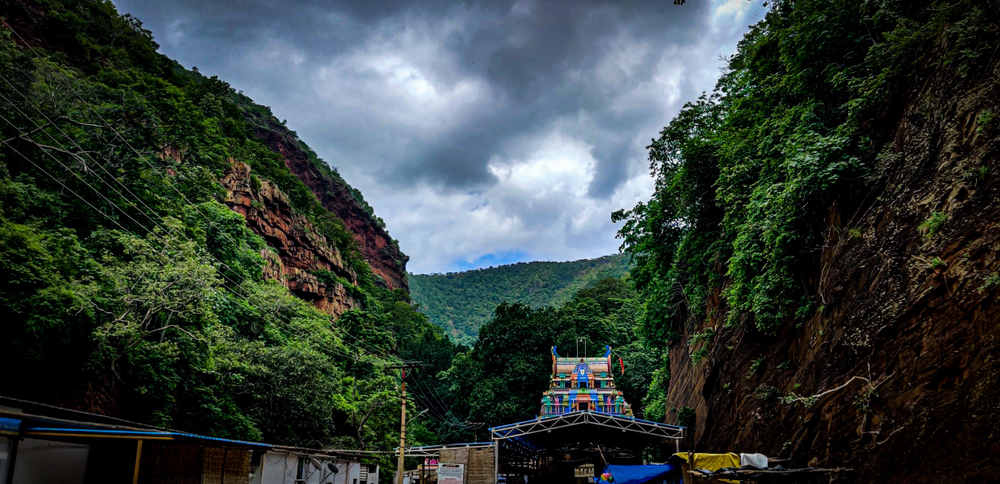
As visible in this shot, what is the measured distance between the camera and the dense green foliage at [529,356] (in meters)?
36.6

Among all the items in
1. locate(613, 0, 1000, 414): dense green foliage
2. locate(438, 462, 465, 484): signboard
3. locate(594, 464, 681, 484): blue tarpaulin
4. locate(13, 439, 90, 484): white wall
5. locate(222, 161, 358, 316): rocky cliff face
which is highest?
locate(222, 161, 358, 316): rocky cliff face

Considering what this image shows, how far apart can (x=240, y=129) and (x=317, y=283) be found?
57.2 feet

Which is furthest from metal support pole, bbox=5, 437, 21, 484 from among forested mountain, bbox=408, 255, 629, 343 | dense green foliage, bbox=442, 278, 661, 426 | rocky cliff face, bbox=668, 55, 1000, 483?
forested mountain, bbox=408, 255, 629, 343

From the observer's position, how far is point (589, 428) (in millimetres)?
18047

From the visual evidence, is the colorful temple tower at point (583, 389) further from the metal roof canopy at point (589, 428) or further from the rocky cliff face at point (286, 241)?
the rocky cliff face at point (286, 241)

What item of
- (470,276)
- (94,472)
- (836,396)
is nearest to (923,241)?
(836,396)

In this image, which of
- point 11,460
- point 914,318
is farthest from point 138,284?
point 914,318

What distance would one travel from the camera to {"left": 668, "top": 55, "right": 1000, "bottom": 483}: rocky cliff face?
6.43m

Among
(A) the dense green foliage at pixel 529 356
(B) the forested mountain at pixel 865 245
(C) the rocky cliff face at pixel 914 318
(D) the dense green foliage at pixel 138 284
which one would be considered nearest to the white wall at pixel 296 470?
(D) the dense green foliage at pixel 138 284

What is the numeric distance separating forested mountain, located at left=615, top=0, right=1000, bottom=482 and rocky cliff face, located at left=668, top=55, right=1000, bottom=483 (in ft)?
0.08

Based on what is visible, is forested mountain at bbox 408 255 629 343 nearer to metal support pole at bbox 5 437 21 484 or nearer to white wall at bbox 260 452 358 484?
white wall at bbox 260 452 358 484

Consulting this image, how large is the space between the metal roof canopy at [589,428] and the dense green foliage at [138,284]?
7.95 m

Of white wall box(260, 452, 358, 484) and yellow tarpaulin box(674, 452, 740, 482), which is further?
white wall box(260, 452, 358, 484)

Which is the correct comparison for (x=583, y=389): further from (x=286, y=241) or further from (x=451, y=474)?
(x=286, y=241)
